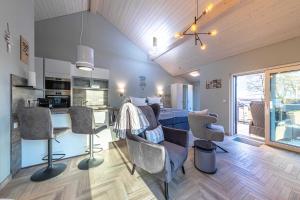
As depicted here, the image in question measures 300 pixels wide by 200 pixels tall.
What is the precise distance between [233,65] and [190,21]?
2055mm

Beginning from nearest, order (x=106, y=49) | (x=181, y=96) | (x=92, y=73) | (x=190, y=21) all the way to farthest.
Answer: (x=190, y=21) → (x=92, y=73) → (x=106, y=49) → (x=181, y=96)

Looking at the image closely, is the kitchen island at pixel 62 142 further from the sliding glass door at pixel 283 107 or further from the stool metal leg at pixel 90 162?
the sliding glass door at pixel 283 107

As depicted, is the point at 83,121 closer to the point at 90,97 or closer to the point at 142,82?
the point at 90,97

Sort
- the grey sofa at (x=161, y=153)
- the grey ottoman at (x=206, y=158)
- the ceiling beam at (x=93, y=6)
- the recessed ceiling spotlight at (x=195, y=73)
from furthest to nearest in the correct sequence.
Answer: the recessed ceiling spotlight at (x=195, y=73), the ceiling beam at (x=93, y=6), the grey ottoman at (x=206, y=158), the grey sofa at (x=161, y=153)

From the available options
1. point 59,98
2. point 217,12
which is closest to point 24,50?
point 59,98

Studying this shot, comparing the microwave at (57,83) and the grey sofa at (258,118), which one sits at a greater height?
the microwave at (57,83)

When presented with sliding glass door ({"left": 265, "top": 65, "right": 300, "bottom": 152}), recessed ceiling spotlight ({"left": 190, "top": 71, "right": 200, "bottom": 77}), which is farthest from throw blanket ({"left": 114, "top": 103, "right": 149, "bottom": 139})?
recessed ceiling spotlight ({"left": 190, "top": 71, "right": 200, "bottom": 77})

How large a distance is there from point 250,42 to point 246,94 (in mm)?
3913

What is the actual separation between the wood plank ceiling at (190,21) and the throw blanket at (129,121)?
10.5 feet

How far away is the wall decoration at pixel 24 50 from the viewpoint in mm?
2477

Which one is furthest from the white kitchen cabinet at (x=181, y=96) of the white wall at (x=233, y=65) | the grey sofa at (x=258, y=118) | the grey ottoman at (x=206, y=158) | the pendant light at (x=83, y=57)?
the pendant light at (x=83, y=57)

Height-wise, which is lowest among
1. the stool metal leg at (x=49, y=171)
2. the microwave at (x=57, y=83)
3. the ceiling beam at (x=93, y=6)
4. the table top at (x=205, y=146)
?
the stool metal leg at (x=49, y=171)

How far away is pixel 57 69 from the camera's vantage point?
411 centimetres

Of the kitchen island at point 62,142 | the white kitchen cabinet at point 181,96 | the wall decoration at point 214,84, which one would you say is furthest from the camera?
the white kitchen cabinet at point 181,96
